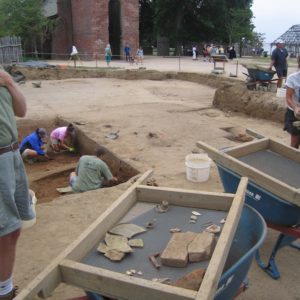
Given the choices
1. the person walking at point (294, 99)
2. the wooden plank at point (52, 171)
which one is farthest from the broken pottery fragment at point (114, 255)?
the wooden plank at point (52, 171)

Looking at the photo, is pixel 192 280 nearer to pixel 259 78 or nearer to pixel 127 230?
pixel 127 230

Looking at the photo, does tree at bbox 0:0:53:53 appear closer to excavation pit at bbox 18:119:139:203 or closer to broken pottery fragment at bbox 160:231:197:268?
excavation pit at bbox 18:119:139:203

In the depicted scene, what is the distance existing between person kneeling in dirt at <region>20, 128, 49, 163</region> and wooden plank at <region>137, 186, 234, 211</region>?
5828 mm

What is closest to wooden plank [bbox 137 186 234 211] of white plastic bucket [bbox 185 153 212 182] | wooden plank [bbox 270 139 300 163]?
wooden plank [bbox 270 139 300 163]

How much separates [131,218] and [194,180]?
10.4 feet

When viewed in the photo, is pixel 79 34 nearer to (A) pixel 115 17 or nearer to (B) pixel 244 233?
(A) pixel 115 17

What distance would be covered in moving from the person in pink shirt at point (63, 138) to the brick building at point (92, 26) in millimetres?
21150

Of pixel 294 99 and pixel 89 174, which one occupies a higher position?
pixel 294 99

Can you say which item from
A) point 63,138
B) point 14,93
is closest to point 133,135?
point 63,138

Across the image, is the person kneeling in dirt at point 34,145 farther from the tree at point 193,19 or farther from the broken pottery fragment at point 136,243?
the tree at point 193,19

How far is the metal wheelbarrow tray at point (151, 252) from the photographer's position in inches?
70.2

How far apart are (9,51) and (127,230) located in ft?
81.1

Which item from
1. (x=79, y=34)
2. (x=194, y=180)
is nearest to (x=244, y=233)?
(x=194, y=180)

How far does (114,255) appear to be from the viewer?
2139 millimetres
